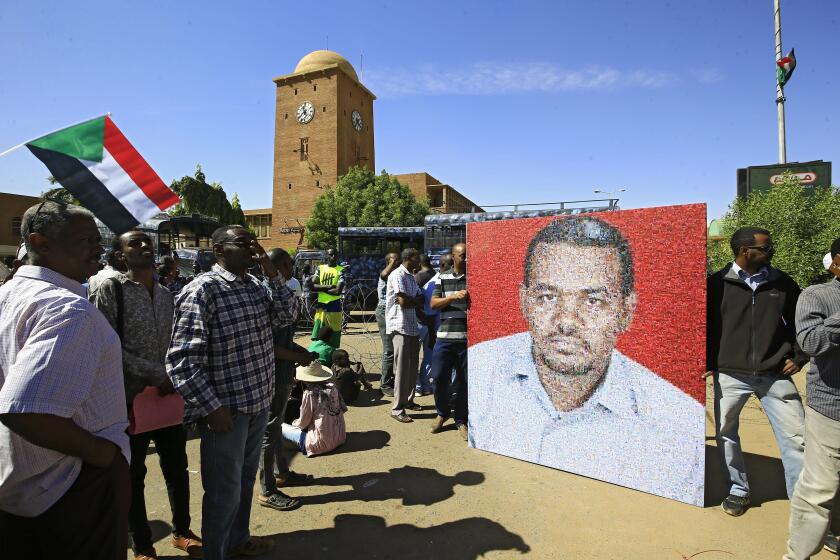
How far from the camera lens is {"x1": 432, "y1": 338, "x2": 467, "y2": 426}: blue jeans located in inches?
184

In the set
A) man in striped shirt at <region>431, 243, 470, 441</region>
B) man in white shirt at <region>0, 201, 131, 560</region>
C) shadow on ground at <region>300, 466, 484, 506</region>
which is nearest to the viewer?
man in white shirt at <region>0, 201, 131, 560</region>

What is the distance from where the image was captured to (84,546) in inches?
59.1

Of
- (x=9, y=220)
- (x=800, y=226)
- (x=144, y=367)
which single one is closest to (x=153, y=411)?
(x=144, y=367)

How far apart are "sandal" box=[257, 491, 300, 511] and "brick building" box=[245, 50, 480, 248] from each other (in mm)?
41145

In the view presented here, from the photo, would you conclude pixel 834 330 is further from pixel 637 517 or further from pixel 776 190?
pixel 776 190

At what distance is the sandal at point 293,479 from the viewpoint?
3.67 metres

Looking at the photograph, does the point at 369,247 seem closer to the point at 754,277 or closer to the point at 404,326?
the point at 404,326

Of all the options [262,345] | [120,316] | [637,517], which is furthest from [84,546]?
[637,517]

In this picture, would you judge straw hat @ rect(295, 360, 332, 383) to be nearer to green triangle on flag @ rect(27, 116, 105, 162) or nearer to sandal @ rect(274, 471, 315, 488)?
sandal @ rect(274, 471, 315, 488)

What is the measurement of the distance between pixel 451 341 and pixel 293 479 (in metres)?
1.97

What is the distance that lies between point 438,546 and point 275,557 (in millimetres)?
1022

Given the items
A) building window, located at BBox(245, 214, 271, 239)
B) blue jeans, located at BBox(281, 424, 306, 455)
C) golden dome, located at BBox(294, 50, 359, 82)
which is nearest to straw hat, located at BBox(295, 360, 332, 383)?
blue jeans, located at BBox(281, 424, 306, 455)

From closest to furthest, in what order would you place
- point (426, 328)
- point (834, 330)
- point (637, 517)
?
point (834, 330) → point (637, 517) → point (426, 328)

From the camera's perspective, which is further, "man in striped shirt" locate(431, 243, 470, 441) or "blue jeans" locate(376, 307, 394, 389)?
"blue jeans" locate(376, 307, 394, 389)
